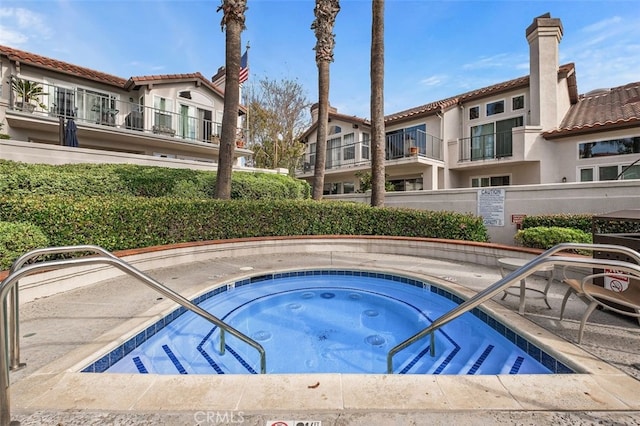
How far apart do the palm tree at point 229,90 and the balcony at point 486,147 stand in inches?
556

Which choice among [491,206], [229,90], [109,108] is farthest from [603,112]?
[109,108]

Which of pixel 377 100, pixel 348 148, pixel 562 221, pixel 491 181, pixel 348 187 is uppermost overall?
pixel 348 148

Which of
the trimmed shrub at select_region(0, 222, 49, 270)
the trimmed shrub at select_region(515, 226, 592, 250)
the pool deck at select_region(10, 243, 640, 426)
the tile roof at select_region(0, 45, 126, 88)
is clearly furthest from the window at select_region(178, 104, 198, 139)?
the trimmed shrub at select_region(515, 226, 592, 250)

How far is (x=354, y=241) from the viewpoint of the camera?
9672 millimetres

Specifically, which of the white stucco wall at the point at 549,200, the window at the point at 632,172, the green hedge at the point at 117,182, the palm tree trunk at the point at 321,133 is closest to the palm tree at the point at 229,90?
the green hedge at the point at 117,182

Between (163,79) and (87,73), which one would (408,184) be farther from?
(87,73)

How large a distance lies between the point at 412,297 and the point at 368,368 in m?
2.49

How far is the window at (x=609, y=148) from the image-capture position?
12.5m

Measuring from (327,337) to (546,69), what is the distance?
17.7 meters

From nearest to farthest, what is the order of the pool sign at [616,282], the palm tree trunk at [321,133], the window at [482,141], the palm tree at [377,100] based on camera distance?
the pool sign at [616,282], the palm tree at [377,100], the palm tree trunk at [321,133], the window at [482,141]

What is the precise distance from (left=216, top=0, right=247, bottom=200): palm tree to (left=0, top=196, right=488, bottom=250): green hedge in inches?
42.2

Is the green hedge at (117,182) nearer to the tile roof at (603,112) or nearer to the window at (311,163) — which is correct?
the window at (311,163)

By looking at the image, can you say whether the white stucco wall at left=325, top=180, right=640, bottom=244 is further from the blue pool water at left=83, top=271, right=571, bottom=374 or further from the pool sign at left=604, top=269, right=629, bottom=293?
the pool sign at left=604, top=269, right=629, bottom=293

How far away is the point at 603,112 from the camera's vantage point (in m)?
15.2
